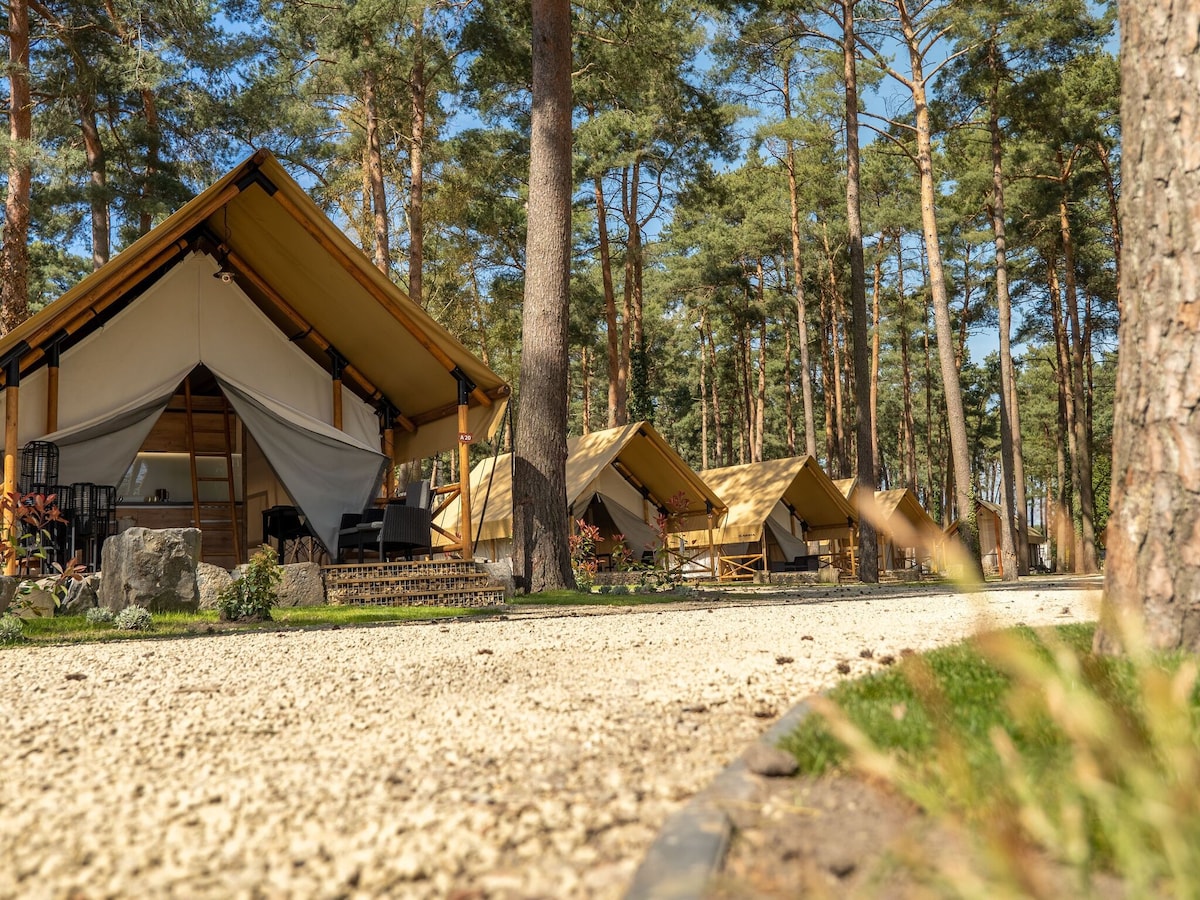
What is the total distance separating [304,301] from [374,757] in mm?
9083

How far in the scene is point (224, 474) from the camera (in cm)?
1245

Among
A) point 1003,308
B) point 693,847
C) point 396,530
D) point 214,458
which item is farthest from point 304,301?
point 1003,308

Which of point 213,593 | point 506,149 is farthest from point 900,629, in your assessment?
point 506,149

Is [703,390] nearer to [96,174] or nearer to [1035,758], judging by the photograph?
[96,174]

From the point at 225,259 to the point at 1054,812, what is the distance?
10485 millimetres

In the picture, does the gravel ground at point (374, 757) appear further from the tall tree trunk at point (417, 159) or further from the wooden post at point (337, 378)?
the tall tree trunk at point (417, 159)

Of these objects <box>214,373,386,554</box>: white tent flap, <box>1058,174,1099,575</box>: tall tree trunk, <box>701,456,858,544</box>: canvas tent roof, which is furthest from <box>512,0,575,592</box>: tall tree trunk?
<box>1058,174,1099,575</box>: tall tree trunk

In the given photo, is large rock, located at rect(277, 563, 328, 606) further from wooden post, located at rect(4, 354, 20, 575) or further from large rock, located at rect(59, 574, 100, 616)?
wooden post, located at rect(4, 354, 20, 575)

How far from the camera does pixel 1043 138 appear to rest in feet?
71.1

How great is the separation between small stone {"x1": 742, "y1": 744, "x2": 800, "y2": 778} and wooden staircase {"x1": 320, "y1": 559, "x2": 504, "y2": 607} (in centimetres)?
688

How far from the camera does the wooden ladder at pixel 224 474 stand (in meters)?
12.1

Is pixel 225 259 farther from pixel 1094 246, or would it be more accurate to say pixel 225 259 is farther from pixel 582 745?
pixel 1094 246

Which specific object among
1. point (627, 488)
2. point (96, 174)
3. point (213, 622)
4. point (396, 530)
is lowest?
point (213, 622)

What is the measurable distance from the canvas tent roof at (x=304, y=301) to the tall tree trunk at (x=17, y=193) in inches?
166
